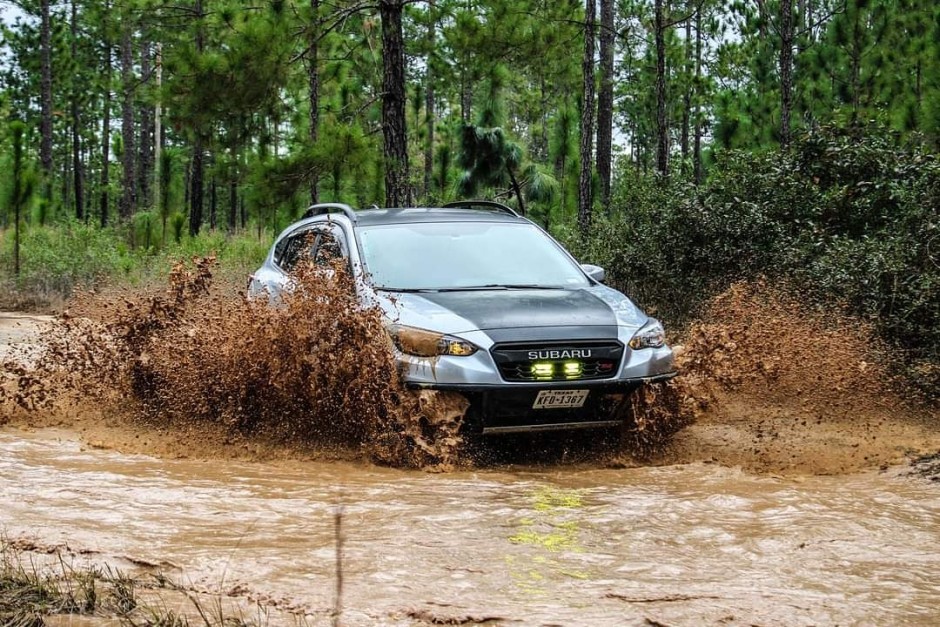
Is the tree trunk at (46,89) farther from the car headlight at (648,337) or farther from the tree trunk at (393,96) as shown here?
the car headlight at (648,337)

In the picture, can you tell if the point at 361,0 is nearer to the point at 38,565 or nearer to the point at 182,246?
the point at 182,246

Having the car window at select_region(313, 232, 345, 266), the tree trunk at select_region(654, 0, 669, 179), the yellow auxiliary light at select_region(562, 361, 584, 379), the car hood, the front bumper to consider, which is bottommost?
the front bumper

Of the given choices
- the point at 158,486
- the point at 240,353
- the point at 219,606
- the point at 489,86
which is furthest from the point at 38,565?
the point at 489,86

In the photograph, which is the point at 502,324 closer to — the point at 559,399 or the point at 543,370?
the point at 543,370

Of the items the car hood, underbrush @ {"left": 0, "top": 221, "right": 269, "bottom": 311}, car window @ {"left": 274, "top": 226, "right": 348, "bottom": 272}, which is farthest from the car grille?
underbrush @ {"left": 0, "top": 221, "right": 269, "bottom": 311}

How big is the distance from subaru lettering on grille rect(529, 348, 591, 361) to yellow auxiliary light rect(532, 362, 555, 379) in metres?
0.04

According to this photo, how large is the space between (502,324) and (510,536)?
193 centimetres

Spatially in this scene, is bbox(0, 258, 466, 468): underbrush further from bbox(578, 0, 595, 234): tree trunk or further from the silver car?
bbox(578, 0, 595, 234): tree trunk

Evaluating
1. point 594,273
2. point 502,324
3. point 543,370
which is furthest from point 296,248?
point 543,370

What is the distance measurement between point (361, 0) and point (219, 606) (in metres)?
13.7

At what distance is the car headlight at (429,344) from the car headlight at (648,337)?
3.68 ft

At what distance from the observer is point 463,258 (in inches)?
307

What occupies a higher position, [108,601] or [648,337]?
[648,337]

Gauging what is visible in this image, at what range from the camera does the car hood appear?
6.46 meters
